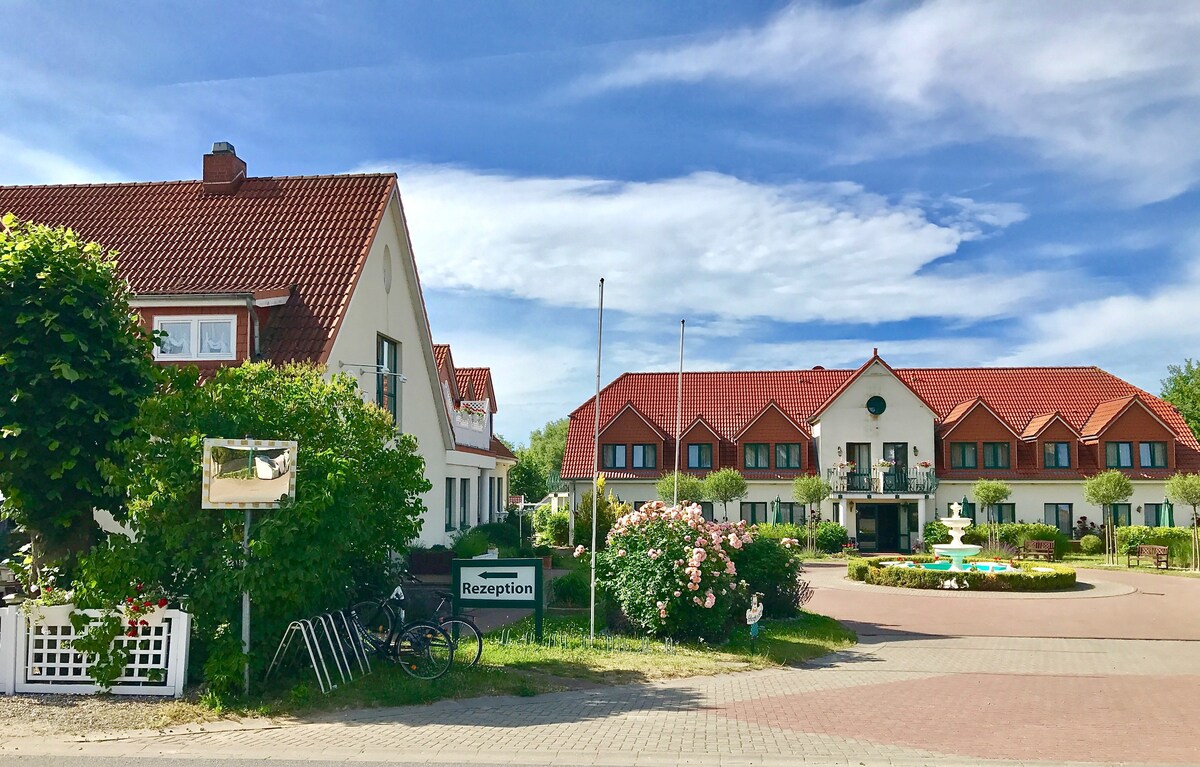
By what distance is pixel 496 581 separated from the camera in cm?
1445

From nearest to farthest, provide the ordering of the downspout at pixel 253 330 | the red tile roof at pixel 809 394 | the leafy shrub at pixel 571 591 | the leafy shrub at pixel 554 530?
the downspout at pixel 253 330 → the leafy shrub at pixel 571 591 → the leafy shrub at pixel 554 530 → the red tile roof at pixel 809 394

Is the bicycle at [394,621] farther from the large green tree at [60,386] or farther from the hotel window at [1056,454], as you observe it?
the hotel window at [1056,454]

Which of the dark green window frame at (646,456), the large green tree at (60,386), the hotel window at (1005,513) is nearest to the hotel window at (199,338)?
the large green tree at (60,386)

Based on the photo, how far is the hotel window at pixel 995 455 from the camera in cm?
4662

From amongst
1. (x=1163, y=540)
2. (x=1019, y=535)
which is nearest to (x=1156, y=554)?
(x=1019, y=535)

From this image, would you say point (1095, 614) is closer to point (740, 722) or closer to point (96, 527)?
point (740, 722)

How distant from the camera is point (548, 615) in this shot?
57.4 feet

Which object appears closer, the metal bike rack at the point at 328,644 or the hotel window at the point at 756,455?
the metal bike rack at the point at 328,644

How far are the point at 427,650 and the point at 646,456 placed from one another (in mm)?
37054

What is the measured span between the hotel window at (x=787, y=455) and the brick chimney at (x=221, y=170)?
3121cm

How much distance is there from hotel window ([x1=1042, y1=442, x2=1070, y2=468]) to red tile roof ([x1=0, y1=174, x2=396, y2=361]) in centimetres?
3595

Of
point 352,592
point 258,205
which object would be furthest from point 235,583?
point 258,205

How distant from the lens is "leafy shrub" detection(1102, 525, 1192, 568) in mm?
34875

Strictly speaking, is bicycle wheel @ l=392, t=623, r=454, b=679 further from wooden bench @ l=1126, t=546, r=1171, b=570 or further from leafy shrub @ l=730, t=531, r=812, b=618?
wooden bench @ l=1126, t=546, r=1171, b=570
